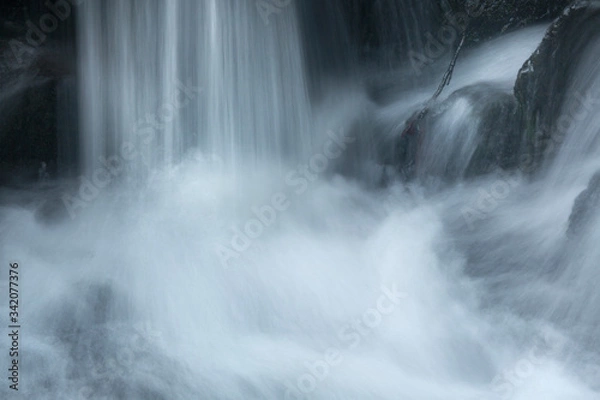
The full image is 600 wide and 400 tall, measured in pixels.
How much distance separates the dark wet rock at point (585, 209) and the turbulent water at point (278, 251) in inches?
4.8

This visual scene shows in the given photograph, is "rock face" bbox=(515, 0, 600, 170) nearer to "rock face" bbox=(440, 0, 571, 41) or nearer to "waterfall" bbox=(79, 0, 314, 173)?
"rock face" bbox=(440, 0, 571, 41)

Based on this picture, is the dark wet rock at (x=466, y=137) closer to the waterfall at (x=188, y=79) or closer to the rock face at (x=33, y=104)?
the waterfall at (x=188, y=79)

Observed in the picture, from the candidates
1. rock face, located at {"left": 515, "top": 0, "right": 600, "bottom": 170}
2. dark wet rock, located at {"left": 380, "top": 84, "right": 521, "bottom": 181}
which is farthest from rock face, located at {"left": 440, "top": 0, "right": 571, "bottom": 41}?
rock face, located at {"left": 515, "top": 0, "right": 600, "bottom": 170}

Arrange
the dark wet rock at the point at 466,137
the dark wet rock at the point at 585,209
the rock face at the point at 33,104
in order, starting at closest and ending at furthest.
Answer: the dark wet rock at the point at 585,209 < the dark wet rock at the point at 466,137 < the rock face at the point at 33,104

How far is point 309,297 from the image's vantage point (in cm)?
626

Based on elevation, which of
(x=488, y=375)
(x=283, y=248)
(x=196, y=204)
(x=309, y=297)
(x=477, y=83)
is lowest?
(x=488, y=375)

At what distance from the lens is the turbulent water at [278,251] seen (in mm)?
5117

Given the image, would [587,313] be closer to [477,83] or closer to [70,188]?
[477,83]

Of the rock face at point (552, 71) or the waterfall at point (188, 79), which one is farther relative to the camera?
the waterfall at point (188, 79)

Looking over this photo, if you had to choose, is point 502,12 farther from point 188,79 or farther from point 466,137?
point 188,79

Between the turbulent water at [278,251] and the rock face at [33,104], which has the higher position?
the rock face at [33,104]

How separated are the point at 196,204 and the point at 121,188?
1027mm

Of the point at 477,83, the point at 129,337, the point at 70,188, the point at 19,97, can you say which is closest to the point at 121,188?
the point at 70,188

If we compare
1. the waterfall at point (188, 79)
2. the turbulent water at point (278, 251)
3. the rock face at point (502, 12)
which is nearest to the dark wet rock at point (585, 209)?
the turbulent water at point (278, 251)
